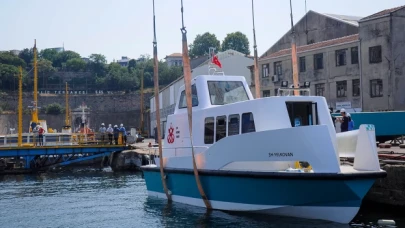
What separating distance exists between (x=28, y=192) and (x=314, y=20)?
26933 mm

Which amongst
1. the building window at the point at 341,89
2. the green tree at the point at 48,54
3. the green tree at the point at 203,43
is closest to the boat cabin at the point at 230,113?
the building window at the point at 341,89

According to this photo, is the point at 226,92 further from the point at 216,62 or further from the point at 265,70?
the point at 265,70

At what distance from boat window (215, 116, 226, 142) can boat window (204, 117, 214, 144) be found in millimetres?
231

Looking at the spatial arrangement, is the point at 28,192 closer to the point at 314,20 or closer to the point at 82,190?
the point at 82,190

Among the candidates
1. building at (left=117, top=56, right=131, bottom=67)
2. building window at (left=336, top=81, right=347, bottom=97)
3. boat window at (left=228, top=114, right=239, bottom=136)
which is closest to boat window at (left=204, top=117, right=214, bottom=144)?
boat window at (left=228, top=114, right=239, bottom=136)

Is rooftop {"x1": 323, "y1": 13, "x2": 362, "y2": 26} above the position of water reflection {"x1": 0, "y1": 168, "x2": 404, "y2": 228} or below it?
above

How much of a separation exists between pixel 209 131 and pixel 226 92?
153 centimetres

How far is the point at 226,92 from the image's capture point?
56.1 ft

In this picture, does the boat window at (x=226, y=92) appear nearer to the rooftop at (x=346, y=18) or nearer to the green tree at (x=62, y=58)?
the rooftop at (x=346, y=18)

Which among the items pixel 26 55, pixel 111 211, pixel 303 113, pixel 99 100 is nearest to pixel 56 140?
pixel 111 211

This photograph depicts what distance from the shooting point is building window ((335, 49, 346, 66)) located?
3609 centimetres

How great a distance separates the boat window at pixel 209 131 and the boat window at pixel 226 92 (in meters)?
0.79

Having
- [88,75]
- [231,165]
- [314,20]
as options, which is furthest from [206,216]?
[88,75]

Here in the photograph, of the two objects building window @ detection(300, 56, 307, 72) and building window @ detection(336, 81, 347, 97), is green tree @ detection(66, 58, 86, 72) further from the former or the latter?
building window @ detection(336, 81, 347, 97)
